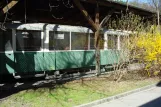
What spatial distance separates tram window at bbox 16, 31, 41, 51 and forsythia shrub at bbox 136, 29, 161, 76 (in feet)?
17.1

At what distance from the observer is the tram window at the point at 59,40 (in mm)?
15594

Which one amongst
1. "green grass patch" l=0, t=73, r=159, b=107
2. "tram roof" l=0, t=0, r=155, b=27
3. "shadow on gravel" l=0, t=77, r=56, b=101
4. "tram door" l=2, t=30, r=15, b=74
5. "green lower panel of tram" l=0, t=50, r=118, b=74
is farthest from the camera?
"tram roof" l=0, t=0, r=155, b=27

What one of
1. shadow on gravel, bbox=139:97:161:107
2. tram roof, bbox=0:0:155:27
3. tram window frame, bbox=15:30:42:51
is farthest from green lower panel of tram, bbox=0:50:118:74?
shadow on gravel, bbox=139:97:161:107

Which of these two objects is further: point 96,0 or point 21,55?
point 96,0

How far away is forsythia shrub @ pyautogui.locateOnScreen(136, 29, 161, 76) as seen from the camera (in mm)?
14242

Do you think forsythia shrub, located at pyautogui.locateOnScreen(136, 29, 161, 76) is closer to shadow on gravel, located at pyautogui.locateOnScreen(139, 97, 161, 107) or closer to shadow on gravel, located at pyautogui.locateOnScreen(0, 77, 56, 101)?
shadow on gravel, located at pyautogui.locateOnScreen(139, 97, 161, 107)

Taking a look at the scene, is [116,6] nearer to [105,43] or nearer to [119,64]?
[105,43]

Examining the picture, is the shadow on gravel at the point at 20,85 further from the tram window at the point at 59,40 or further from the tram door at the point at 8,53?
the tram window at the point at 59,40

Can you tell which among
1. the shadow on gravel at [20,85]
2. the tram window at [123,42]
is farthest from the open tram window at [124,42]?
the shadow on gravel at [20,85]

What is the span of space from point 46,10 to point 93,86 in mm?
7145

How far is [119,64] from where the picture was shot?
13.3 m

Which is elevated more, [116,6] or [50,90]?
[116,6]

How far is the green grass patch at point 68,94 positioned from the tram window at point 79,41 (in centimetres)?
437

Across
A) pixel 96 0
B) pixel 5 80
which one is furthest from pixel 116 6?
pixel 5 80
